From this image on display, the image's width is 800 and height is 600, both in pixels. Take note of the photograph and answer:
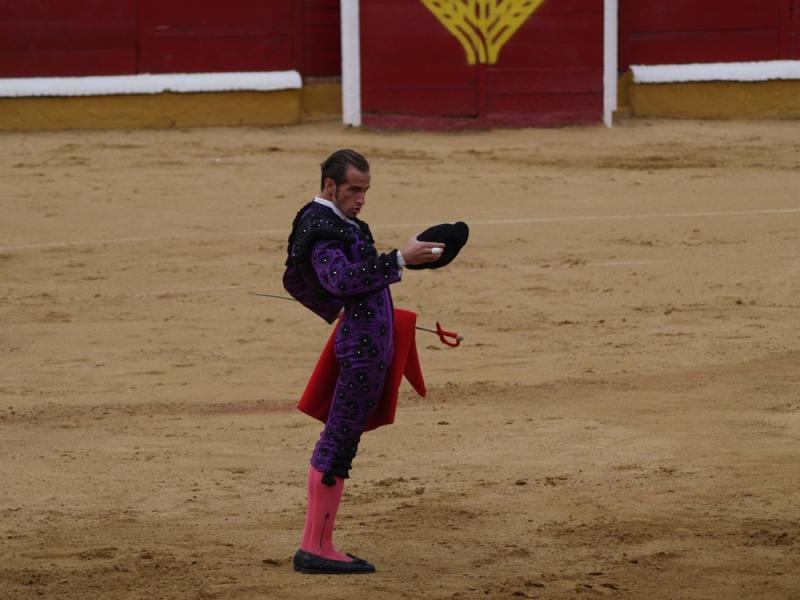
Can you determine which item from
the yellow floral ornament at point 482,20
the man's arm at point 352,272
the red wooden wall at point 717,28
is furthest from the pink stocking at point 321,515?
the red wooden wall at point 717,28

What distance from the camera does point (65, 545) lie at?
471 centimetres

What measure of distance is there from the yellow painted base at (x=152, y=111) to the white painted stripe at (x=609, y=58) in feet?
9.42

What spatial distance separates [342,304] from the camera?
4254 millimetres

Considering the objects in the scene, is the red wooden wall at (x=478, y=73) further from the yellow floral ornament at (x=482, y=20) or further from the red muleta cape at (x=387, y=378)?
the red muleta cape at (x=387, y=378)

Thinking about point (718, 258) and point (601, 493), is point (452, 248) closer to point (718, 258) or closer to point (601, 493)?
point (601, 493)

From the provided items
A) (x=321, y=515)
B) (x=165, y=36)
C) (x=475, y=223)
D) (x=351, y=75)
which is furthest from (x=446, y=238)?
(x=165, y=36)

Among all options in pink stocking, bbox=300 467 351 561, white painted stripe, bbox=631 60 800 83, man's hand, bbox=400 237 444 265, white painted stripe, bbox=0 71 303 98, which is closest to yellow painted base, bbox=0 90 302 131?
white painted stripe, bbox=0 71 303 98

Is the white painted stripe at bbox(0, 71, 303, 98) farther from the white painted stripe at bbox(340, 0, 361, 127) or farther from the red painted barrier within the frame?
the white painted stripe at bbox(340, 0, 361, 127)

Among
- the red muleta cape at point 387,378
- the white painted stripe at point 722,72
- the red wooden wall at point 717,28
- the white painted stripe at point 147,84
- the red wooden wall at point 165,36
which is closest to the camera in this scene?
the red muleta cape at point 387,378

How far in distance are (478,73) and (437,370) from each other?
7.15 m

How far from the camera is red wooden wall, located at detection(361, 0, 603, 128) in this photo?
1408 centimetres

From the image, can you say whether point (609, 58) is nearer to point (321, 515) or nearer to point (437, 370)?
point (437, 370)

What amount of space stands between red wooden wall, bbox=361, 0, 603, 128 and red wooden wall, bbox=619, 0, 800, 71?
0.79m

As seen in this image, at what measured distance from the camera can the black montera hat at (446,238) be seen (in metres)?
4.06
